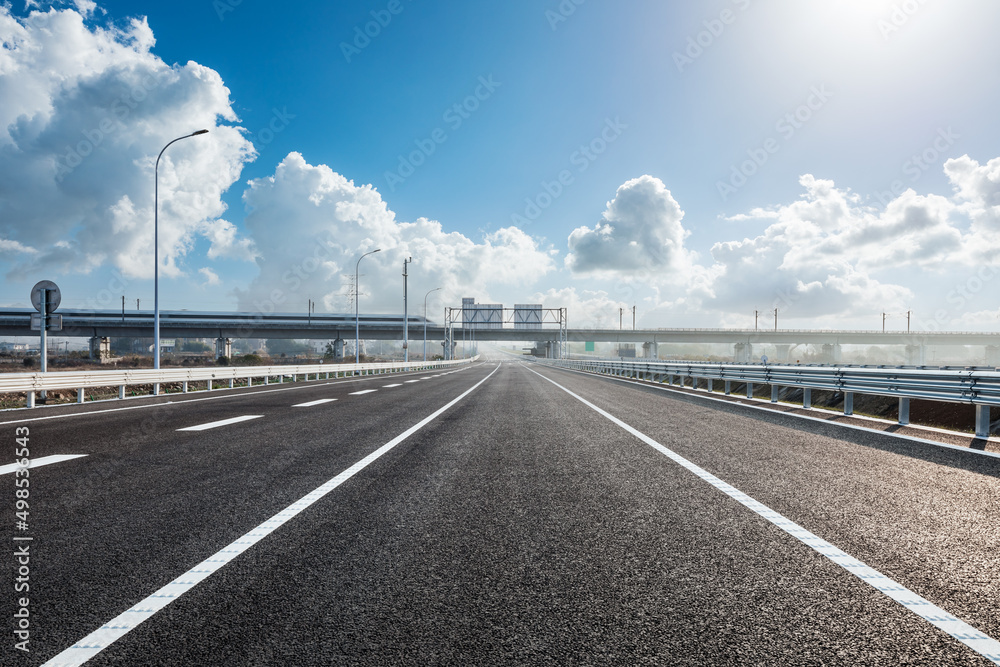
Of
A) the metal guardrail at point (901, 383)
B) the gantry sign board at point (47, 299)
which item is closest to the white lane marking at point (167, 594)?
the metal guardrail at point (901, 383)

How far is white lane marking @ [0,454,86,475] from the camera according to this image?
5785 millimetres

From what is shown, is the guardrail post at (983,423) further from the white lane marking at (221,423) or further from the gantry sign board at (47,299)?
the gantry sign board at (47,299)

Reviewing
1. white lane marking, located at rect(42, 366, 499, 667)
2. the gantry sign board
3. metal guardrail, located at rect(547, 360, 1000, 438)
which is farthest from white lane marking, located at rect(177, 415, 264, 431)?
→ metal guardrail, located at rect(547, 360, 1000, 438)

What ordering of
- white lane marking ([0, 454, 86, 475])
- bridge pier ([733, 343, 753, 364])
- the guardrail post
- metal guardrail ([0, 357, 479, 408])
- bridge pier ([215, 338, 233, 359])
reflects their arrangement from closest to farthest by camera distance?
white lane marking ([0, 454, 86, 475]) < the guardrail post < metal guardrail ([0, 357, 479, 408]) < bridge pier ([215, 338, 233, 359]) < bridge pier ([733, 343, 753, 364])

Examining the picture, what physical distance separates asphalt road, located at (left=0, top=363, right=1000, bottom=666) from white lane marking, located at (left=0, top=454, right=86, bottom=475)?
0.21 metres

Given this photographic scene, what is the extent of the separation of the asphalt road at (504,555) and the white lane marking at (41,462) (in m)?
0.21

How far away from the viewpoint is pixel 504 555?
3.32 meters

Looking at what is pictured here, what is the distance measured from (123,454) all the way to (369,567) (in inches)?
213

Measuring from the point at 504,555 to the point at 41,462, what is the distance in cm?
607

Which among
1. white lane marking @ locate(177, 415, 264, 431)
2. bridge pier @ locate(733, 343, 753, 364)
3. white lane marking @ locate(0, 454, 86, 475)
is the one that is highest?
white lane marking @ locate(0, 454, 86, 475)

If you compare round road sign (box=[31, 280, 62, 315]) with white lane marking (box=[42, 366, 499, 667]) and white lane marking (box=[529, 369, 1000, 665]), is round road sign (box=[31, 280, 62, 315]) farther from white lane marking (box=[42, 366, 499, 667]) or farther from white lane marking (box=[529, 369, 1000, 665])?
white lane marking (box=[529, 369, 1000, 665])

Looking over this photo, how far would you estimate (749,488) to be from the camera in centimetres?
505

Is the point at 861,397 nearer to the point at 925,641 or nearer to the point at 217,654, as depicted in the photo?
the point at 925,641

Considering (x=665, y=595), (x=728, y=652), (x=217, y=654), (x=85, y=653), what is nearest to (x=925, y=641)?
(x=728, y=652)
